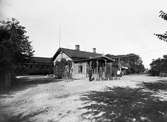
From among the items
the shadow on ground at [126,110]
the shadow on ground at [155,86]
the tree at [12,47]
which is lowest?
the shadow on ground at [126,110]

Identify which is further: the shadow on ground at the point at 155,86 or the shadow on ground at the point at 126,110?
the shadow on ground at the point at 155,86

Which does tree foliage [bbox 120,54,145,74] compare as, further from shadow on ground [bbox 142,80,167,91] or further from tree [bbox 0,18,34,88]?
tree [bbox 0,18,34,88]

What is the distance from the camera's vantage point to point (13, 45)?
66.7 feet

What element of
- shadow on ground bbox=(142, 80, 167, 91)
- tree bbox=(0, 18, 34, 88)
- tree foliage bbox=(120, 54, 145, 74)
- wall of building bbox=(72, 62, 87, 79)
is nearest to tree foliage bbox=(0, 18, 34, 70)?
tree bbox=(0, 18, 34, 88)

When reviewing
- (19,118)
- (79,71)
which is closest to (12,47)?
(19,118)

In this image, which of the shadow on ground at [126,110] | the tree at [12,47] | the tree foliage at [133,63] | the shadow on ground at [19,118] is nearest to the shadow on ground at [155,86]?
the shadow on ground at [126,110]

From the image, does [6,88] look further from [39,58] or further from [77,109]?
[39,58]

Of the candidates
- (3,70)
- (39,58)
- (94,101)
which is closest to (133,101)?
(94,101)

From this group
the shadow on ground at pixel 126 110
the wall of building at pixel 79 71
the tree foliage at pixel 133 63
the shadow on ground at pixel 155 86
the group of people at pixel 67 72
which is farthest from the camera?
the tree foliage at pixel 133 63

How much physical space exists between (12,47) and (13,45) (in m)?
0.40

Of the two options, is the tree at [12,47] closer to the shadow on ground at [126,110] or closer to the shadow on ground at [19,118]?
the shadow on ground at [19,118]

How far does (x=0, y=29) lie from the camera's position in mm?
21203

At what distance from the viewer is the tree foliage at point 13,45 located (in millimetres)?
19359

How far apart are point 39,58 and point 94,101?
40.4 m
